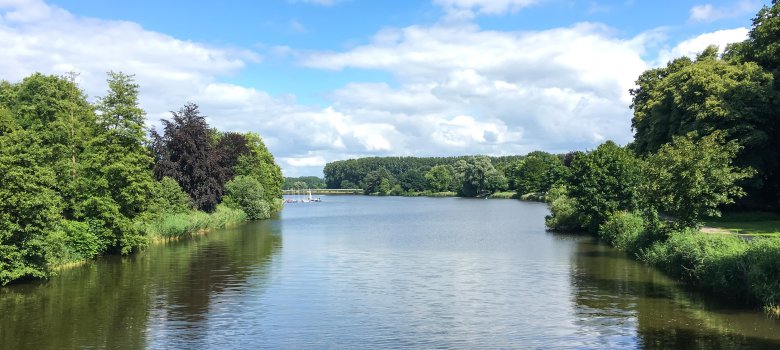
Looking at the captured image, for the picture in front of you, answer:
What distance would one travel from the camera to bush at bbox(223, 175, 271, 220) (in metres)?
79.9

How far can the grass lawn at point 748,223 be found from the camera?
40506 mm

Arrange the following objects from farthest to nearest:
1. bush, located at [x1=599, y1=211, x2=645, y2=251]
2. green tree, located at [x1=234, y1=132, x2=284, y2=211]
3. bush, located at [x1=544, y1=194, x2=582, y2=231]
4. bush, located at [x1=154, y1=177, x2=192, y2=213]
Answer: green tree, located at [x1=234, y1=132, x2=284, y2=211] → bush, located at [x1=544, y1=194, x2=582, y2=231] → bush, located at [x1=154, y1=177, x2=192, y2=213] → bush, located at [x1=599, y1=211, x2=645, y2=251]

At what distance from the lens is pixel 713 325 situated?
21891 mm

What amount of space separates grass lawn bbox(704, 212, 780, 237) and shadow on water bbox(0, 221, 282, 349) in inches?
1216

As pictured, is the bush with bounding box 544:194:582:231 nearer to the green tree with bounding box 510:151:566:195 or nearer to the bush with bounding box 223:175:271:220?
the bush with bounding box 223:175:271:220

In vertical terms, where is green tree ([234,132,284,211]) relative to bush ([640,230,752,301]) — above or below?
above

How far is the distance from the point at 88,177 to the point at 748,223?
4724 centimetres

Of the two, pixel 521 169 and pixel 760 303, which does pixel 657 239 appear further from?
pixel 521 169

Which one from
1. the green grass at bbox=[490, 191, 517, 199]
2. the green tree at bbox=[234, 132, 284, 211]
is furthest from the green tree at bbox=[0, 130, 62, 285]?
the green grass at bbox=[490, 191, 517, 199]


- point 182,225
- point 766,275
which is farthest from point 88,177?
point 766,275

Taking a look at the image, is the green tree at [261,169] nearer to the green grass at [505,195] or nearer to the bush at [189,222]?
the bush at [189,222]

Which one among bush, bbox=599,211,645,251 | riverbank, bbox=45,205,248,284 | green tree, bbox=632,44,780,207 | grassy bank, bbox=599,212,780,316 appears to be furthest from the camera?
riverbank, bbox=45,205,248,284

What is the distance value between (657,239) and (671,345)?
18.5 m

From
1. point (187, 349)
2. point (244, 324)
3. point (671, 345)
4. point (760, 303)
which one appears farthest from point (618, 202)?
point (187, 349)
